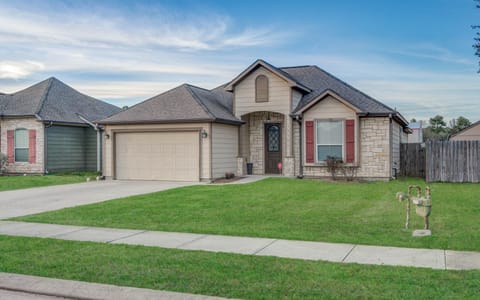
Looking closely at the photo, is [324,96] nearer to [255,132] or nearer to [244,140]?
[255,132]

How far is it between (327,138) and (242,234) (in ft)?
37.9

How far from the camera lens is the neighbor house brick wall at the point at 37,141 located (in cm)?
2305

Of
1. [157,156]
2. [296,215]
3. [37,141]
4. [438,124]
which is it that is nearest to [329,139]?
[157,156]

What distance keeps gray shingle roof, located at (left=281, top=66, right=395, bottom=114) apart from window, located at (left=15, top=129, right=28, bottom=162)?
13896 millimetres

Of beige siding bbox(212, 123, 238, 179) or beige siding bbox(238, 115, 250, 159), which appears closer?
beige siding bbox(212, 123, 238, 179)

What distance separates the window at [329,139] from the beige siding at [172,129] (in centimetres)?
460

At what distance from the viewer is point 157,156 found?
64.0 feet

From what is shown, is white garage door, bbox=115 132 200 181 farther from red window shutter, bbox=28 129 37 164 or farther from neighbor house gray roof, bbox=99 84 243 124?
red window shutter, bbox=28 129 37 164

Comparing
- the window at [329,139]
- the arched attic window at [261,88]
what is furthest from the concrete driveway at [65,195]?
the window at [329,139]

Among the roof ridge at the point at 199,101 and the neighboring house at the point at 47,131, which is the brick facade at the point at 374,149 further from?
the neighboring house at the point at 47,131

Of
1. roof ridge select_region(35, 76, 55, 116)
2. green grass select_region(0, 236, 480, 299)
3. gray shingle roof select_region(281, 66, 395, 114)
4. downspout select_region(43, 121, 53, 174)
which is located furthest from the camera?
roof ridge select_region(35, 76, 55, 116)

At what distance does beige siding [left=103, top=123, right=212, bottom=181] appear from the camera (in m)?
18.4

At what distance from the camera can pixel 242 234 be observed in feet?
26.8

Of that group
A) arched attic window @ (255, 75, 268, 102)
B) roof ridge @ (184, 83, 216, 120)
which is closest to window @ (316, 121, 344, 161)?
arched attic window @ (255, 75, 268, 102)
